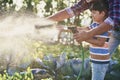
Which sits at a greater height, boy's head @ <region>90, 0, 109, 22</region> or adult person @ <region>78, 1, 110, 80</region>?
boy's head @ <region>90, 0, 109, 22</region>

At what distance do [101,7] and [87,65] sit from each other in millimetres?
2096

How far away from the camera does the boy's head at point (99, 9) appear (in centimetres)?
417

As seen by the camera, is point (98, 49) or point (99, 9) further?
point (98, 49)

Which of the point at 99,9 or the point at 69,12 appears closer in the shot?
the point at 99,9

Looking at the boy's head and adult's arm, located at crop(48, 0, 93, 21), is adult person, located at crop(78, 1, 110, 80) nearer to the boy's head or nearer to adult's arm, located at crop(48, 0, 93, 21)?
the boy's head

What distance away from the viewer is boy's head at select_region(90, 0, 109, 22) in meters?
4.17

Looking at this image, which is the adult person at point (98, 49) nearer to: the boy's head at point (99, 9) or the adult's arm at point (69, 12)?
the boy's head at point (99, 9)

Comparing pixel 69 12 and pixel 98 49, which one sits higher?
pixel 69 12

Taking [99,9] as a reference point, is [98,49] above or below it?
below

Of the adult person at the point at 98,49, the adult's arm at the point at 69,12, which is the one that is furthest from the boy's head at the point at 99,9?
the adult's arm at the point at 69,12

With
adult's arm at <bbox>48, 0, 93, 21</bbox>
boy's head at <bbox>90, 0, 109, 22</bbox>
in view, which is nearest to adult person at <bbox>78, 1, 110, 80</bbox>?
boy's head at <bbox>90, 0, 109, 22</bbox>

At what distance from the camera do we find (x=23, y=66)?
605cm

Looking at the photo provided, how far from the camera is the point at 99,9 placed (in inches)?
169

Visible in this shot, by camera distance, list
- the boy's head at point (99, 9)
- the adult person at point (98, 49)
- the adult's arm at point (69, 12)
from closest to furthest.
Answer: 1. the boy's head at point (99, 9)
2. the adult person at point (98, 49)
3. the adult's arm at point (69, 12)
